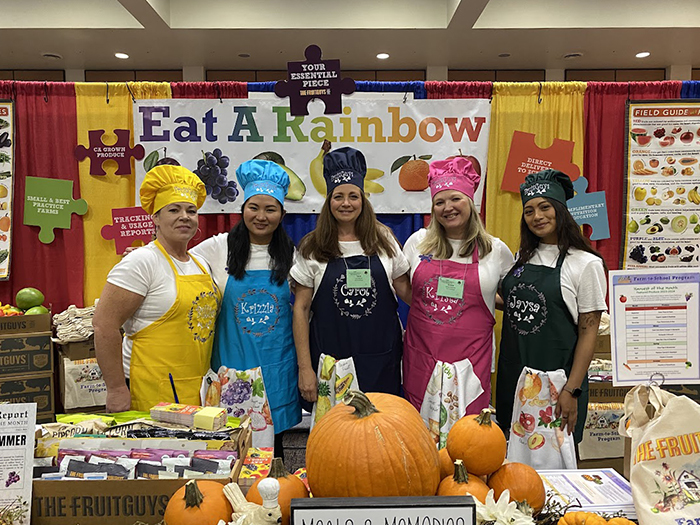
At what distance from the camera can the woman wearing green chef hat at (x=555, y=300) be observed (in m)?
2.20

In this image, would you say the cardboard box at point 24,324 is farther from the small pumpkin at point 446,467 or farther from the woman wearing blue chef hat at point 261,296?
the small pumpkin at point 446,467

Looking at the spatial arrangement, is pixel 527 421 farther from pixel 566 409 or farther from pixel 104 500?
pixel 104 500

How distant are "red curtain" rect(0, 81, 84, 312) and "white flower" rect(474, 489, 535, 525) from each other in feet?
11.4

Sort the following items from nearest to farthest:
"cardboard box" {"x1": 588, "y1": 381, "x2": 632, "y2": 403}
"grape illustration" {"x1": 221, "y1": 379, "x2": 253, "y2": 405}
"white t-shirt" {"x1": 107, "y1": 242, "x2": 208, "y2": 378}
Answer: "white t-shirt" {"x1": 107, "y1": 242, "x2": 208, "y2": 378} → "grape illustration" {"x1": 221, "y1": 379, "x2": 253, "y2": 405} → "cardboard box" {"x1": 588, "y1": 381, "x2": 632, "y2": 403}

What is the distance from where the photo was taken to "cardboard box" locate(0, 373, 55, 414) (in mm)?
3363

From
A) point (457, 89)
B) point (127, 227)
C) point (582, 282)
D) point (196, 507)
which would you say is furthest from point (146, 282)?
point (457, 89)

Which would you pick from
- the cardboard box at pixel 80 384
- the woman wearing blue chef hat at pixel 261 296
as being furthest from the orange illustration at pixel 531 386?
the cardboard box at pixel 80 384

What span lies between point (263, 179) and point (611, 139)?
2675mm

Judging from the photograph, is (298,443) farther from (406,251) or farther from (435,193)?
(435,193)

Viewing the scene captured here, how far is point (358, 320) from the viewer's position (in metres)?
2.43

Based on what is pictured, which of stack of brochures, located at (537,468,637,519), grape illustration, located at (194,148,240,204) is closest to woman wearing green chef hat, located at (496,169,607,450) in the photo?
stack of brochures, located at (537,468,637,519)

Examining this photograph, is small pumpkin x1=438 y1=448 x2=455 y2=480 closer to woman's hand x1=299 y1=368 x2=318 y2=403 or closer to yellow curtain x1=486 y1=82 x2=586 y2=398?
woman's hand x1=299 y1=368 x2=318 y2=403

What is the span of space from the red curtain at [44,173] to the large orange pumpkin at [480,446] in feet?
11.0

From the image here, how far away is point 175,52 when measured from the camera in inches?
240
